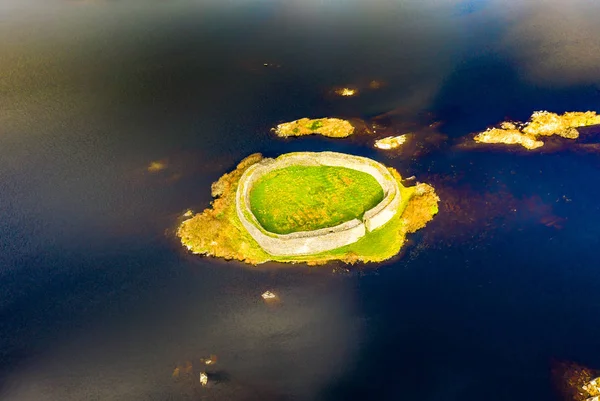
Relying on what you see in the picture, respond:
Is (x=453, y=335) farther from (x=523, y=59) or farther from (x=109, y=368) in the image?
(x=523, y=59)

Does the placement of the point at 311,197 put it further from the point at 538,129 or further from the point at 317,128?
the point at 538,129

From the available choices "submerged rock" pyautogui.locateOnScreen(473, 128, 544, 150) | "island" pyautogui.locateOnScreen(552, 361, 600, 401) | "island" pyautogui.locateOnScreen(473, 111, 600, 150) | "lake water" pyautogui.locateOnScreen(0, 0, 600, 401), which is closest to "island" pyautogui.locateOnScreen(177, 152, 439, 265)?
"lake water" pyautogui.locateOnScreen(0, 0, 600, 401)

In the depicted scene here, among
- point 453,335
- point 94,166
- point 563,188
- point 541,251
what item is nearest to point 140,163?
point 94,166

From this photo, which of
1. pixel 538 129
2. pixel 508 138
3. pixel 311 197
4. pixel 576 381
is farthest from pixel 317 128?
pixel 576 381

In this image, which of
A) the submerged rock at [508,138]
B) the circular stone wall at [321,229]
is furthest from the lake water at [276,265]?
the submerged rock at [508,138]

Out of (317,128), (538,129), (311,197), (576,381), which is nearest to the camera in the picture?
(576,381)

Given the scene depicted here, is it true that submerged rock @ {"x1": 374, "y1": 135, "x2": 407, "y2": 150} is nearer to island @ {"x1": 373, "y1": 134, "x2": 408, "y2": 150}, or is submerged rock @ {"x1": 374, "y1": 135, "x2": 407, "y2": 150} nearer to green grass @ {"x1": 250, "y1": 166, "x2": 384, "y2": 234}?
island @ {"x1": 373, "y1": 134, "x2": 408, "y2": 150}

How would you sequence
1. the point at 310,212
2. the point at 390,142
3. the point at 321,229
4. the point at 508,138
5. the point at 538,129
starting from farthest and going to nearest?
the point at 538,129, the point at 390,142, the point at 508,138, the point at 310,212, the point at 321,229
